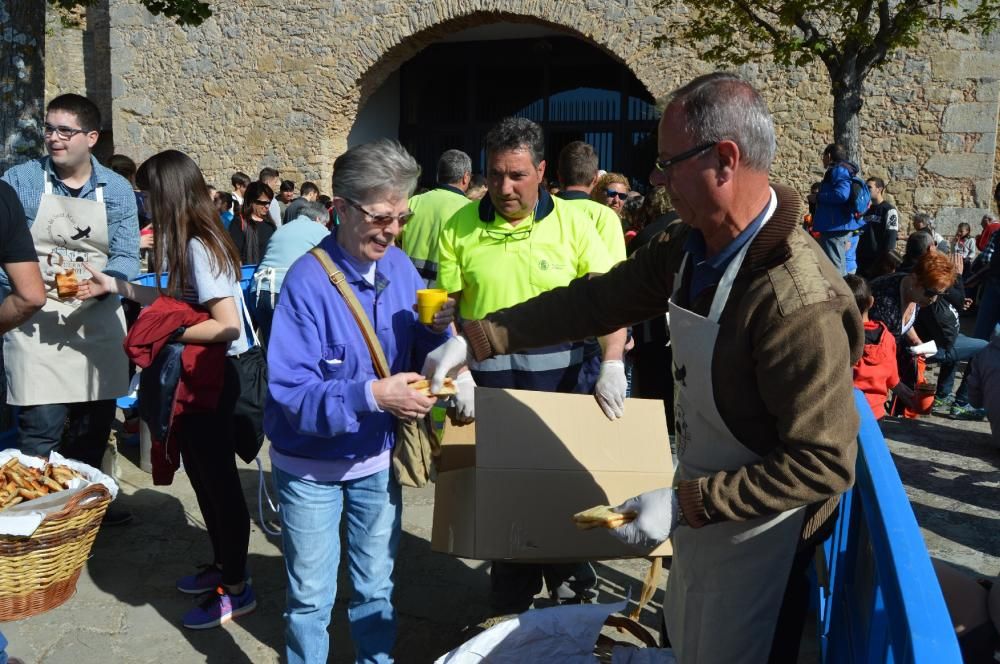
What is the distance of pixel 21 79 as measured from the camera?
460 centimetres

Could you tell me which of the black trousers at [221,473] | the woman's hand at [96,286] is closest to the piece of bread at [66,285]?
the woman's hand at [96,286]

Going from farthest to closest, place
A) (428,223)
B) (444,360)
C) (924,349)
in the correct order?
(924,349) < (428,223) < (444,360)

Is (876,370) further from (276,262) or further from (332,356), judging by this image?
(276,262)

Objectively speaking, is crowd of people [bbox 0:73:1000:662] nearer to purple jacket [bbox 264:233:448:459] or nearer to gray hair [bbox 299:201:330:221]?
purple jacket [bbox 264:233:448:459]

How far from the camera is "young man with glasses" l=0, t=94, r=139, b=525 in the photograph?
3684 mm

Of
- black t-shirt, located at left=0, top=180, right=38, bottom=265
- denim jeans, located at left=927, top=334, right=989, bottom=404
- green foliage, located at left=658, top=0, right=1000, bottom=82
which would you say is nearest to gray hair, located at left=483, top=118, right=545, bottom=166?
black t-shirt, located at left=0, top=180, right=38, bottom=265

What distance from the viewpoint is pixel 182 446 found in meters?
3.30

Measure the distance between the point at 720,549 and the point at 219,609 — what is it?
2.25 meters

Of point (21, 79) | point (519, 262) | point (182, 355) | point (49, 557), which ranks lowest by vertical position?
point (49, 557)

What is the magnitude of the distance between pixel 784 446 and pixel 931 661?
53cm

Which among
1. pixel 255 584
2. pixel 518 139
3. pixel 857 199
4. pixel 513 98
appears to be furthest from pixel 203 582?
pixel 513 98

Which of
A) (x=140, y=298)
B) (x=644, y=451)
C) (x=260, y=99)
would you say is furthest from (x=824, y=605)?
(x=260, y=99)

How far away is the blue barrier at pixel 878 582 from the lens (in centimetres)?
128

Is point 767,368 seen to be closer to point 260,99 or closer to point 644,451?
point 644,451
